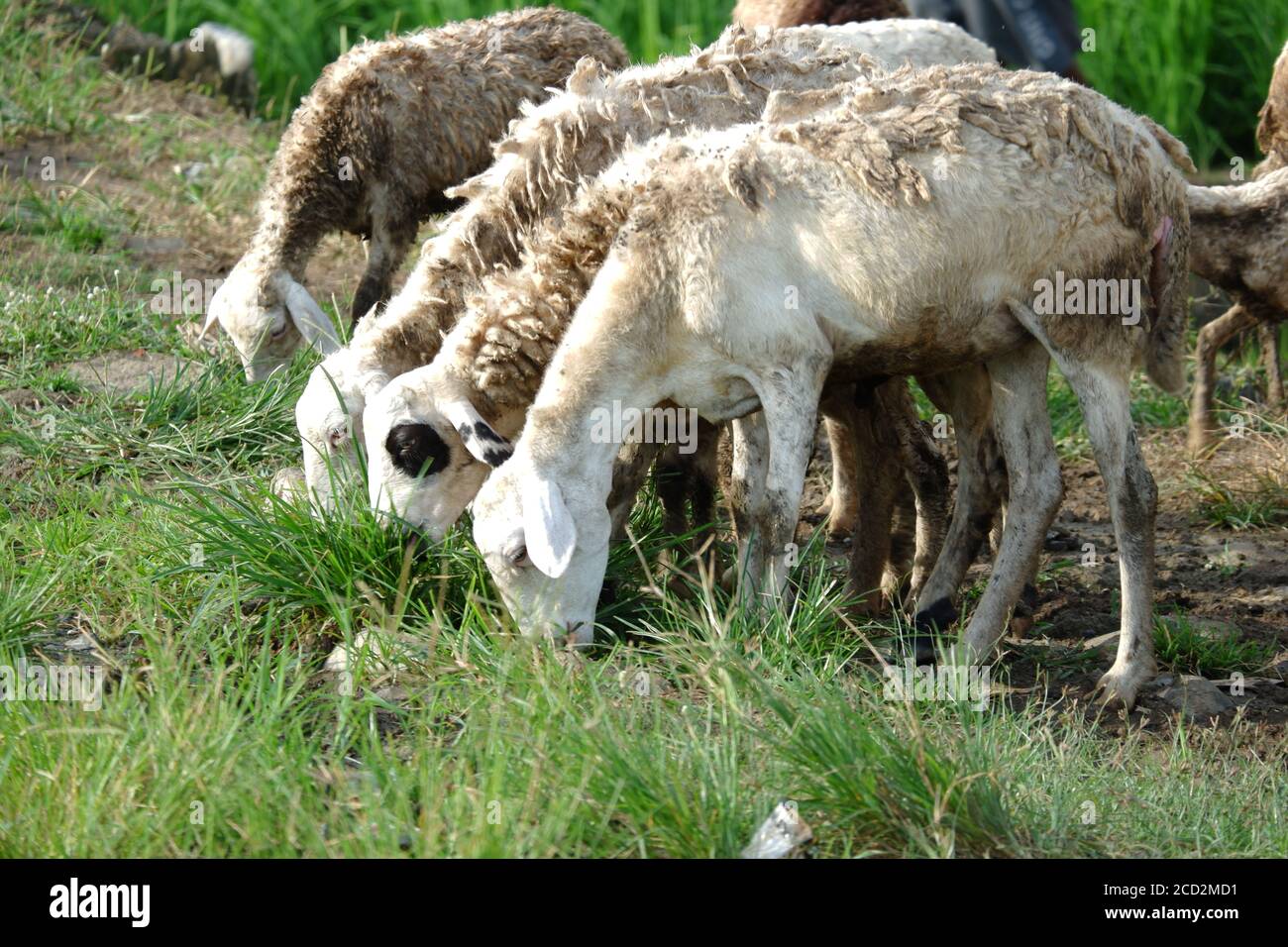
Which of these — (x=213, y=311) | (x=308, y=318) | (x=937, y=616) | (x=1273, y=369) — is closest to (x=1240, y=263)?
(x=1273, y=369)

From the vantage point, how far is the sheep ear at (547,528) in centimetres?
507

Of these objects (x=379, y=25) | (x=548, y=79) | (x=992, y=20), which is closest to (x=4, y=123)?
(x=379, y=25)

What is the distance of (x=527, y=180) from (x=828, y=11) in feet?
9.96

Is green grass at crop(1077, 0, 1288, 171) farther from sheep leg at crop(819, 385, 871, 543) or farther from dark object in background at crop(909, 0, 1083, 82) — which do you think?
sheep leg at crop(819, 385, 871, 543)

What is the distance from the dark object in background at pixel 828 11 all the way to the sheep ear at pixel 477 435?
3.71m

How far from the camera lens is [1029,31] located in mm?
8086

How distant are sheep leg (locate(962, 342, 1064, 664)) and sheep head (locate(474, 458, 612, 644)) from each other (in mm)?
1363

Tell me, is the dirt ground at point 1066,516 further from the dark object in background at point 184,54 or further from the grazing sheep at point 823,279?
the dark object in background at point 184,54

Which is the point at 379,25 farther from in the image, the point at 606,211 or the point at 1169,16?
the point at 606,211

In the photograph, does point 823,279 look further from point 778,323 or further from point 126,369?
point 126,369

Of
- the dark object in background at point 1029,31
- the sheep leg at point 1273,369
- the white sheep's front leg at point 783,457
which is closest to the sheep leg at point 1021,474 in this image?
the white sheep's front leg at point 783,457

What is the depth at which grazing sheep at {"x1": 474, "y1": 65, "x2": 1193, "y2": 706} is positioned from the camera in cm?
528

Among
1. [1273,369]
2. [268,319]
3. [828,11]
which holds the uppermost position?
[828,11]
